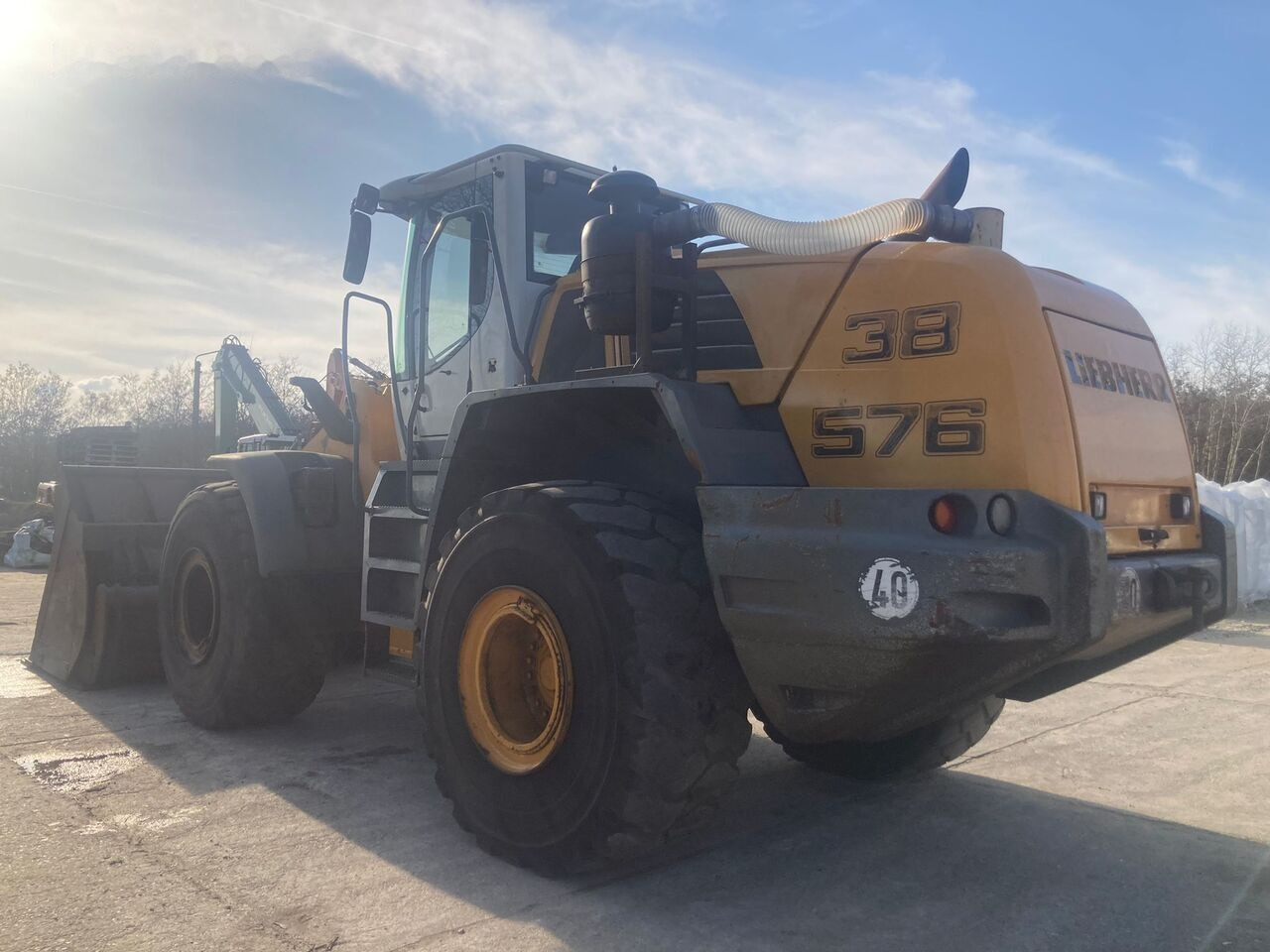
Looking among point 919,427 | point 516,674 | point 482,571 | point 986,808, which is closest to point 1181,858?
point 986,808

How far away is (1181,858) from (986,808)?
0.81 meters

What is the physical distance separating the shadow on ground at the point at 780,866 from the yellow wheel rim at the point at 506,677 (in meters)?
0.42


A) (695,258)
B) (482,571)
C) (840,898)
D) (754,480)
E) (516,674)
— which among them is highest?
(695,258)

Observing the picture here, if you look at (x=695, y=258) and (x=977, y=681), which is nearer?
(x=977, y=681)

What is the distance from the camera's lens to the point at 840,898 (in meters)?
3.43

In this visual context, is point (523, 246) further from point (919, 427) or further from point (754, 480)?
point (919, 427)

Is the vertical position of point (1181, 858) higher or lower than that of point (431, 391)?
lower

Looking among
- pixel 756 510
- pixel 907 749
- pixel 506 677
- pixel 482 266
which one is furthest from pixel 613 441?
pixel 907 749

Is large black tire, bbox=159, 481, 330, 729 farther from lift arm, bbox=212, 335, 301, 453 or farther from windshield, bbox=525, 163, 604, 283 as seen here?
lift arm, bbox=212, 335, 301, 453

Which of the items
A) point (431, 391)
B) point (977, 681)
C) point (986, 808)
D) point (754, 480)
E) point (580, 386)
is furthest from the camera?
point (431, 391)

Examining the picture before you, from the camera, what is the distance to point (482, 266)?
16.0 ft

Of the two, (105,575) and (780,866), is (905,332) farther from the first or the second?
(105,575)

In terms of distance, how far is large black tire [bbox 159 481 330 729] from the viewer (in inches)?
213

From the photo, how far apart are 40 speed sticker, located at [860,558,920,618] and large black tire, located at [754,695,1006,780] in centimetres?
182
